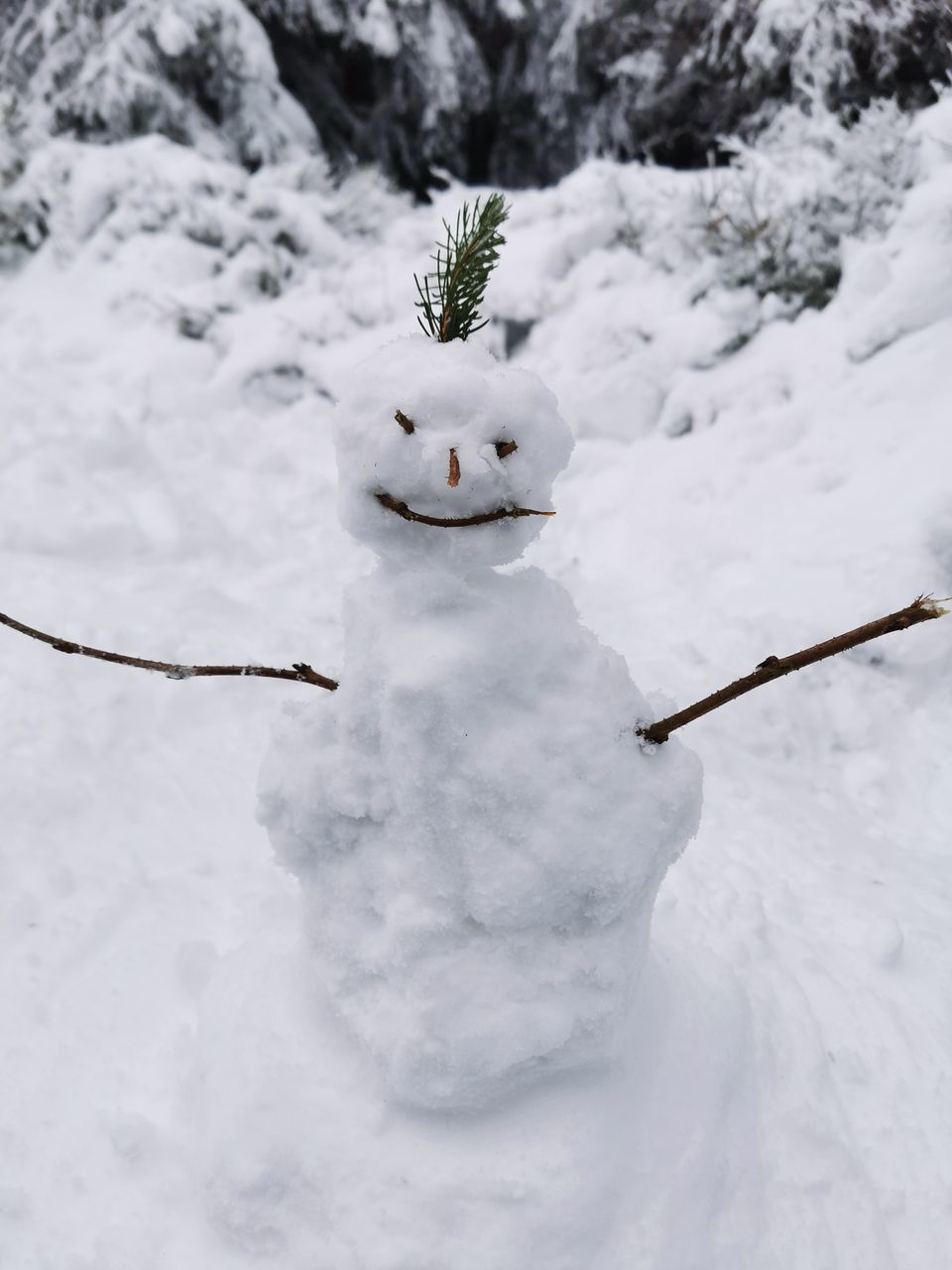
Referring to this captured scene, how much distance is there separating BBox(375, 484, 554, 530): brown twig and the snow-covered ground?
0.38 m

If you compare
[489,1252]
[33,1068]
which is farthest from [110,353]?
[489,1252]

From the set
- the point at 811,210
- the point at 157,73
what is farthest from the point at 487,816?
the point at 157,73

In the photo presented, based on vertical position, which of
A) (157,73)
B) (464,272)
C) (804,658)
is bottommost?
(157,73)

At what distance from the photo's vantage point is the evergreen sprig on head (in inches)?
37.2

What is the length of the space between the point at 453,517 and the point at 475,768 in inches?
12.4

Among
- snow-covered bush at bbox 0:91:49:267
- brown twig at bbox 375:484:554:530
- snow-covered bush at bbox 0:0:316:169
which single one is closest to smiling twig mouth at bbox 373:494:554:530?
brown twig at bbox 375:484:554:530

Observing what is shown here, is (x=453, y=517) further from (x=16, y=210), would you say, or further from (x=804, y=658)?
(x=16, y=210)

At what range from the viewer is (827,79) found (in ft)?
17.3

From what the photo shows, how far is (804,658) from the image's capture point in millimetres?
895

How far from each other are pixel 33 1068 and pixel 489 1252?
917 millimetres

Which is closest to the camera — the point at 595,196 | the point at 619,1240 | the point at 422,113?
the point at 619,1240

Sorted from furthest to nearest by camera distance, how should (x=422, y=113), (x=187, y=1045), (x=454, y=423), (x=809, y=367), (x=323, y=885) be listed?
(x=422, y=113), (x=809, y=367), (x=187, y=1045), (x=323, y=885), (x=454, y=423)

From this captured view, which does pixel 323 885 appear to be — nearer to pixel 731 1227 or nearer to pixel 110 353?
pixel 731 1227

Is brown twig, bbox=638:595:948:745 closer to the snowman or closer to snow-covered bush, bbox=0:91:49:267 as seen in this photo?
the snowman
